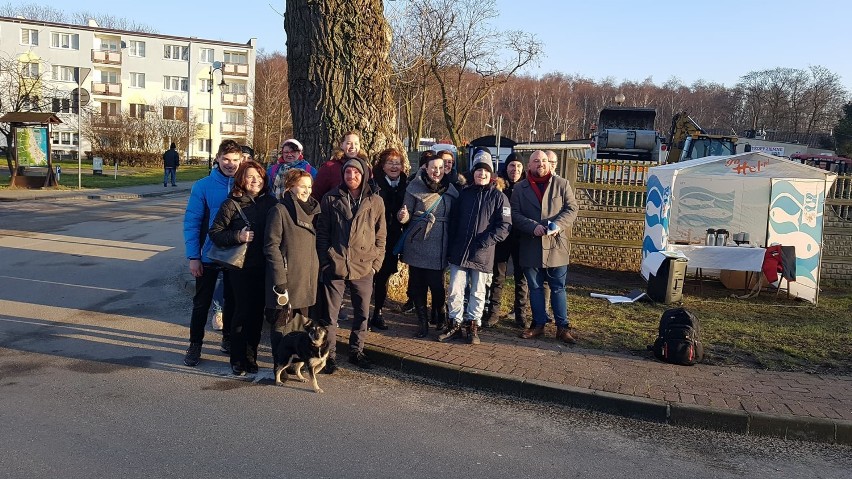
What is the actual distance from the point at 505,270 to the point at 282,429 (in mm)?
3577

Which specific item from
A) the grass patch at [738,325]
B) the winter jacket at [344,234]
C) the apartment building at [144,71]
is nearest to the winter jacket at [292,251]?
the winter jacket at [344,234]

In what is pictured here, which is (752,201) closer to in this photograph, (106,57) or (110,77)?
(106,57)

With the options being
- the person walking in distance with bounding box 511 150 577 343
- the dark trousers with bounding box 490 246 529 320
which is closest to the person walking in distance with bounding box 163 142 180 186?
the dark trousers with bounding box 490 246 529 320

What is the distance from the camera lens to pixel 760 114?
317ft

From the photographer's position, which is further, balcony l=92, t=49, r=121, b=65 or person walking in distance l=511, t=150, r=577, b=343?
balcony l=92, t=49, r=121, b=65

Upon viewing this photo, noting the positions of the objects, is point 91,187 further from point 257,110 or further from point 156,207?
point 257,110

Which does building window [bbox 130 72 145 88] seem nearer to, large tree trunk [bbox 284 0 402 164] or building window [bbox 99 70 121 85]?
building window [bbox 99 70 121 85]

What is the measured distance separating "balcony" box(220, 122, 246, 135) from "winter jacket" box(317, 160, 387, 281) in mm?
69447

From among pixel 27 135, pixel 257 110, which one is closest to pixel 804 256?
pixel 27 135

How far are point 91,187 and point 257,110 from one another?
33.2 metres

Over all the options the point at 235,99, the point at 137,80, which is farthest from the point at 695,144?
the point at 137,80

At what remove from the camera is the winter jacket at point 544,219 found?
697cm

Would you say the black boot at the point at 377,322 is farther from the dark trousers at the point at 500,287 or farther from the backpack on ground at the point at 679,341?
the backpack on ground at the point at 679,341

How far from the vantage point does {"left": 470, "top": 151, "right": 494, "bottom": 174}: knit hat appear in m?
6.79
